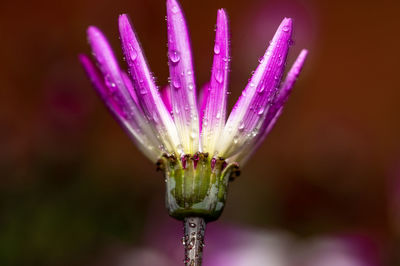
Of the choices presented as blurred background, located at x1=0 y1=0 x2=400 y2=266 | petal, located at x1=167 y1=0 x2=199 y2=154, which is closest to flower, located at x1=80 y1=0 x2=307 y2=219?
petal, located at x1=167 y1=0 x2=199 y2=154

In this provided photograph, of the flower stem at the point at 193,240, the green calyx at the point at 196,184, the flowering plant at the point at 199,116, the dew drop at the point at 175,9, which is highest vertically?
the dew drop at the point at 175,9

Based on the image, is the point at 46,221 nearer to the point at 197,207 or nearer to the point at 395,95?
the point at 197,207

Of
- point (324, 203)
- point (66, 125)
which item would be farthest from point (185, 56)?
point (324, 203)

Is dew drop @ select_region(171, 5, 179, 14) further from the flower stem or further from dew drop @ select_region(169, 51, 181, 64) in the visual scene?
the flower stem

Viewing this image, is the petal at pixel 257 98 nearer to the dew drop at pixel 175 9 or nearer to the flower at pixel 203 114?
the flower at pixel 203 114

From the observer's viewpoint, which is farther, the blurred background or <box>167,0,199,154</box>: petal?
the blurred background

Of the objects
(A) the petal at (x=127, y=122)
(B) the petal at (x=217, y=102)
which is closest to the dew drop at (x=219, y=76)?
(B) the petal at (x=217, y=102)

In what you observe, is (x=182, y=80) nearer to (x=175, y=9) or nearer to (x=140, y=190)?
(x=175, y=9)
